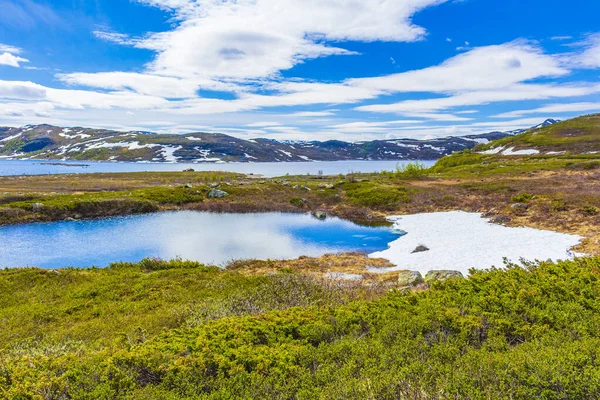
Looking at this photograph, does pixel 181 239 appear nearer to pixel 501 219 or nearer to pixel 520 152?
pixel 501 219

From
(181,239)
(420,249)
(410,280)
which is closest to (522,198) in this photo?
(420,249)

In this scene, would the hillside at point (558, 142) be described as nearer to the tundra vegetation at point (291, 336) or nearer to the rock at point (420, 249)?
the rock at point (420, 249)

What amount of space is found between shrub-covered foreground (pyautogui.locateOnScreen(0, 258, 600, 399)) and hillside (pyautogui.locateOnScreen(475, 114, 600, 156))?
124908mm

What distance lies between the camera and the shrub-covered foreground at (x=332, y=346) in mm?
6070

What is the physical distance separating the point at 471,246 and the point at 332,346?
2333 cm

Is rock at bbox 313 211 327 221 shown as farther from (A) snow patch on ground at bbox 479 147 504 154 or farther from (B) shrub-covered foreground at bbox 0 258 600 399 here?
(A) snow patch on ground at bbox 479 147 504 154

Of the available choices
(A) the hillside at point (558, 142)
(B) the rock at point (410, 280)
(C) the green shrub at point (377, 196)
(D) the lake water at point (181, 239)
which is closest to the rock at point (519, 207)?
(D) the lake water at point (181, 239)

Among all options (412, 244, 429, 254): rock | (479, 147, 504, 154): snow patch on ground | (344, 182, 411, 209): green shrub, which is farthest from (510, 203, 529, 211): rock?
(479, 147, 504, 154): snow patch on ground

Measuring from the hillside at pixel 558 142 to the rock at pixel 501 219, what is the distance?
312 ft

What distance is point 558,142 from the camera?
12156 centimetres

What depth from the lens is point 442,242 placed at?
97.0 feet

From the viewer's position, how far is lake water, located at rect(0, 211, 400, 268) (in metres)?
29.6

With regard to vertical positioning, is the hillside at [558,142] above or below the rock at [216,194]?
above

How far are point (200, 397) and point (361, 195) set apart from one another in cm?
5392
